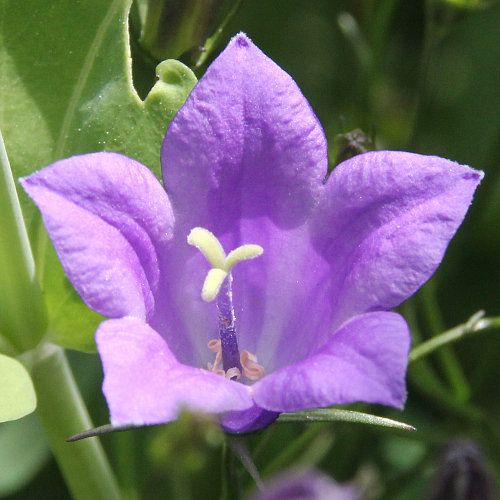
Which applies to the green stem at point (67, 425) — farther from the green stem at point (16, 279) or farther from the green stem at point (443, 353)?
the green stem at point (443, 353)

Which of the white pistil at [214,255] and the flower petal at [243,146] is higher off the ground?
the flower petal at [243,146]

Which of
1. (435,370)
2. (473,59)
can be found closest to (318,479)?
(435,370)

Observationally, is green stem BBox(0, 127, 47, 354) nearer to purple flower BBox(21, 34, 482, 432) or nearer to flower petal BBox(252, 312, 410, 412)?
purple flower BBox(21, 34, 482, 432)

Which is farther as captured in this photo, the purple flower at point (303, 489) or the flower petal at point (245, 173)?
the flower petal at point (245, 173)

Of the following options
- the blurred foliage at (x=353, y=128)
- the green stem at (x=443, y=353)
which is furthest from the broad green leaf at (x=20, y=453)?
the green stem at (x=443, y=353)

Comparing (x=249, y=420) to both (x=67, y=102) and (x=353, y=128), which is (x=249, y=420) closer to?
(x=67, y=102)

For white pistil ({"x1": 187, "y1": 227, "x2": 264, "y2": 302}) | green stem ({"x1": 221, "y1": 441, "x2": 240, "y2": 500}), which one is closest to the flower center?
white pistil ({"x1": 187, "y1": 227, "x2": 264, "y2": 302})

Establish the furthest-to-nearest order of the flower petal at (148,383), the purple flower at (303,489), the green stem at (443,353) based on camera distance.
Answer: the green stem at (443,353) < the flower petal at (148,383) < the purple flower at (303,489)

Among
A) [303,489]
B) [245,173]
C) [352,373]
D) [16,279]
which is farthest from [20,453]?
[303,489]
